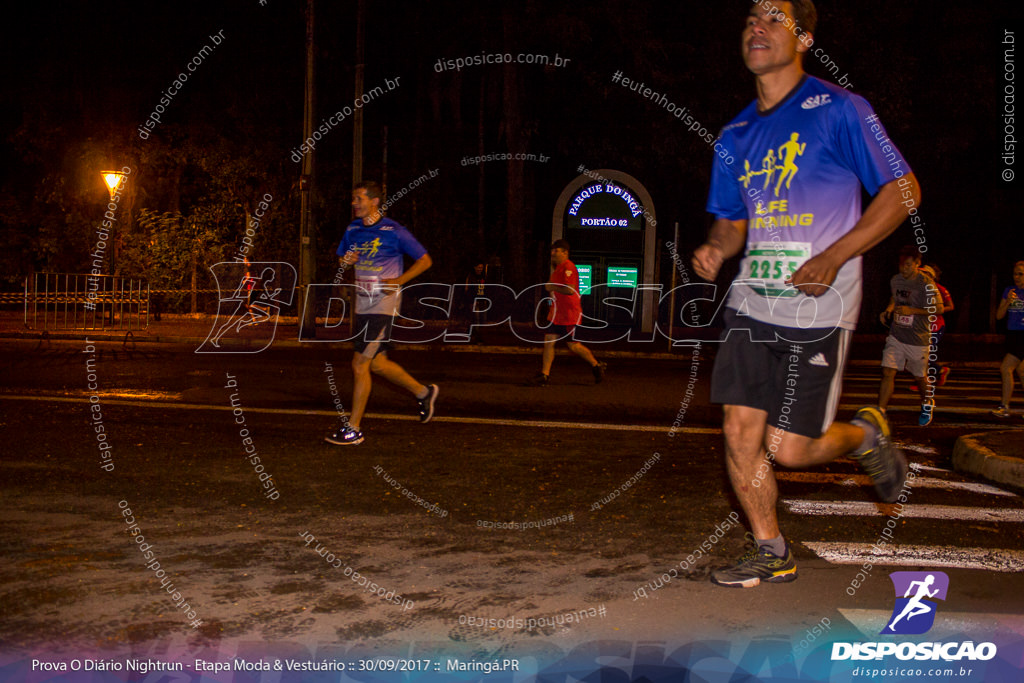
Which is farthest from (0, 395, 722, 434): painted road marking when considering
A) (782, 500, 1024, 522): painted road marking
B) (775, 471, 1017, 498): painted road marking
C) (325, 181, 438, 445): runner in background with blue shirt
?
(782, 500, 1024, 522): painted road marking

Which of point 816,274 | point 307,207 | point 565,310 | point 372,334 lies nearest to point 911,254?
point 565,310

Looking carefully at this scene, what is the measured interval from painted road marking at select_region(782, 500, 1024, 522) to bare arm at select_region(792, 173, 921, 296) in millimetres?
2450

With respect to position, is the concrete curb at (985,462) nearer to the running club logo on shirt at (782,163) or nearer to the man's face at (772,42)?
the running club logo on shirt at (782,163)

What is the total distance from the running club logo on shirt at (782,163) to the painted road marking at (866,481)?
3.40 metres

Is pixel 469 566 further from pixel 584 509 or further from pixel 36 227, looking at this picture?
pixel 36 227

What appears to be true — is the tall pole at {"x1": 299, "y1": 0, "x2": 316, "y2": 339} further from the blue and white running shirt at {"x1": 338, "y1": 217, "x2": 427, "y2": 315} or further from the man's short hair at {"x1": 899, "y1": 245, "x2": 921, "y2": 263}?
the man's short hair at {"x1": 899, "y1": 245, "x2": 921, "y2": 263}

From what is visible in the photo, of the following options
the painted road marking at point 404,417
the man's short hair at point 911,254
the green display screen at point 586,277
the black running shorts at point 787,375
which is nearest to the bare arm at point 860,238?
the black running shorts at point 787,375

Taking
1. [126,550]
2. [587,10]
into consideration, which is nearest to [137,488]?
[126,550]

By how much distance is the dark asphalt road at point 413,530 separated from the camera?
3885mm

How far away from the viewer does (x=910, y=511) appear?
20.1 ft

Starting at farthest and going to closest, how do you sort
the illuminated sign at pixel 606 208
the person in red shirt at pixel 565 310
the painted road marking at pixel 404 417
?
1. the illuminated sign at pixel 606 208
2. the person in red shirt at pixel 565 310
3. the painted road marking at pixel 404 417

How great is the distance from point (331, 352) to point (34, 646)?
13.6m

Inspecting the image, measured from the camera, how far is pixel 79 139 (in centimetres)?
A: 2702

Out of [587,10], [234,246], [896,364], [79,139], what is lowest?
[896,364]
